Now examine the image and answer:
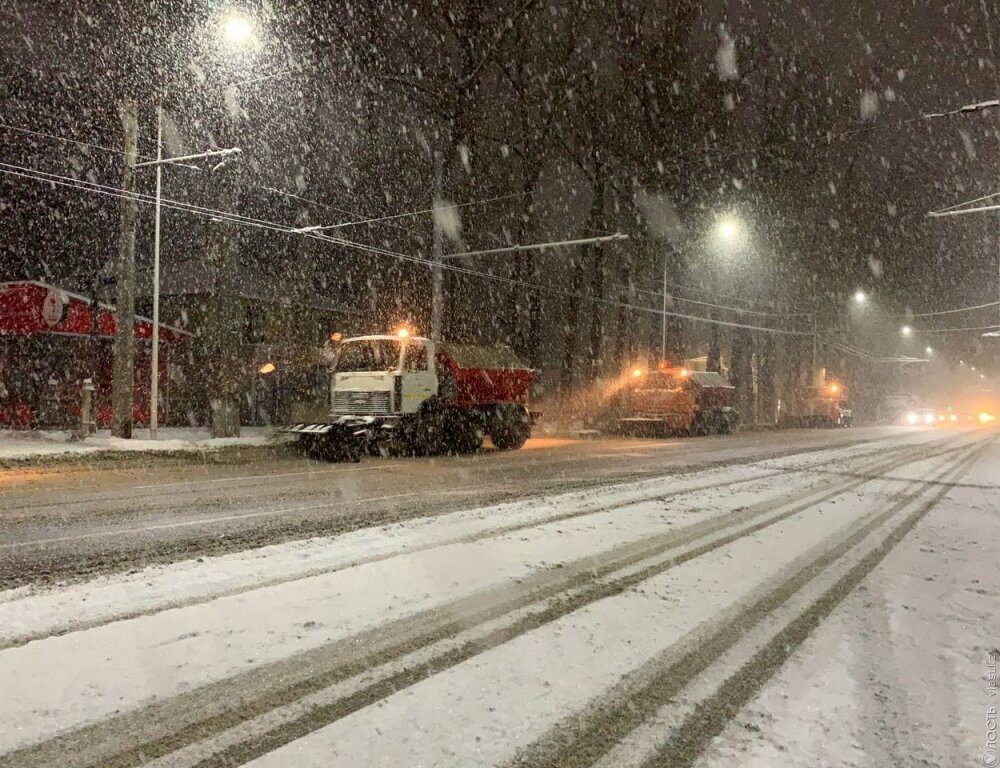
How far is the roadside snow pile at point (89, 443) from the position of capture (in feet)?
51.7

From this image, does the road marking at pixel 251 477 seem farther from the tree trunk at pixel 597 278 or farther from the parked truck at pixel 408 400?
the tree trunk at pixel 597 278

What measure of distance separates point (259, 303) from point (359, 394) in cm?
1204

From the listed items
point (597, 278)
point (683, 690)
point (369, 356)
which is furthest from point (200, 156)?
point (597, 278)

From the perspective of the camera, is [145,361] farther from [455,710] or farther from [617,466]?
[455,710]

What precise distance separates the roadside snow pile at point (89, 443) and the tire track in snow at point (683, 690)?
1398cm

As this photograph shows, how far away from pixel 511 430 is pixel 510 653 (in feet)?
52.9

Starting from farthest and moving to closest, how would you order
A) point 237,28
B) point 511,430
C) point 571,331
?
point 571,331, point 511,430, point 237,28

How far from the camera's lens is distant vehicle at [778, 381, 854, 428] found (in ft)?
147

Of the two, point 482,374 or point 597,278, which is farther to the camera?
point 597,278

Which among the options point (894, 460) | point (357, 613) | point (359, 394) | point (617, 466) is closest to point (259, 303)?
point (359, 394)

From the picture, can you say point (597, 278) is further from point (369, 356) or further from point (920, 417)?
point (920, 417)

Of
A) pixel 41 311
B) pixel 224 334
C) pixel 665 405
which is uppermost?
pixel 41 311

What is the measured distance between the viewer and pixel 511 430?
2044cm

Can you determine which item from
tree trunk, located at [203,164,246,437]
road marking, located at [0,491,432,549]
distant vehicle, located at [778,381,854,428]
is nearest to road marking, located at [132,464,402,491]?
road marking, located at [0,491,432,549]
